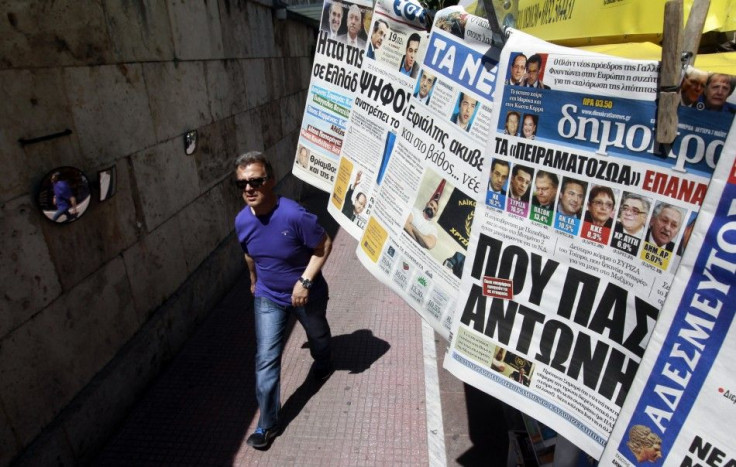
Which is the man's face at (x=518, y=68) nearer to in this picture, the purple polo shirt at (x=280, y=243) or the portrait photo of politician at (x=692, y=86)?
the portrait photo of politician at (x=692, y=86)

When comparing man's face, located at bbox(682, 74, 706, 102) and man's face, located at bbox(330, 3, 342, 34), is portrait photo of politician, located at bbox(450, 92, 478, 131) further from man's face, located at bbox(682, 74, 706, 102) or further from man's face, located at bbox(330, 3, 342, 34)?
man's face, located at bbox(330, 3, 342, 34)

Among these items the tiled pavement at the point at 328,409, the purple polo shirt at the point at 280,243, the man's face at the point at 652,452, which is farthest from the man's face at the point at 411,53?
the tiled pavement at the point at 328,409

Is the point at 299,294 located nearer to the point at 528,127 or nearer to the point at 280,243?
the point at 280,243

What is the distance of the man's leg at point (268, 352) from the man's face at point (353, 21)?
1.91 metres

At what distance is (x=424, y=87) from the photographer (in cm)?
191

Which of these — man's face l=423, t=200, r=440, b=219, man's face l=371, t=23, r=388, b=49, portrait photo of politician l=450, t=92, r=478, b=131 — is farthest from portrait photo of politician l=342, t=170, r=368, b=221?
portrait photo of politician l=450, t=92, r=478, b=131

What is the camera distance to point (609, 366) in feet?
4.55

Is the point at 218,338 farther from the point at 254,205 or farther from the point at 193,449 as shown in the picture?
the point at 254,205

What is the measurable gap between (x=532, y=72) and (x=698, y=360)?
0.90 metres

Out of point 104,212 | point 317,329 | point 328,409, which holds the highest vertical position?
point 104,212

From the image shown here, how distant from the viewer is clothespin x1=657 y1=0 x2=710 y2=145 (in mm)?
1108

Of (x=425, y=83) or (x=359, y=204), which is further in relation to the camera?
(x=359, y=204)

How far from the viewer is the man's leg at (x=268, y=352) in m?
3.36

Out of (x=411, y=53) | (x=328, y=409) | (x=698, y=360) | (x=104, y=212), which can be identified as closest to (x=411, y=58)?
(x=411, y=53)
